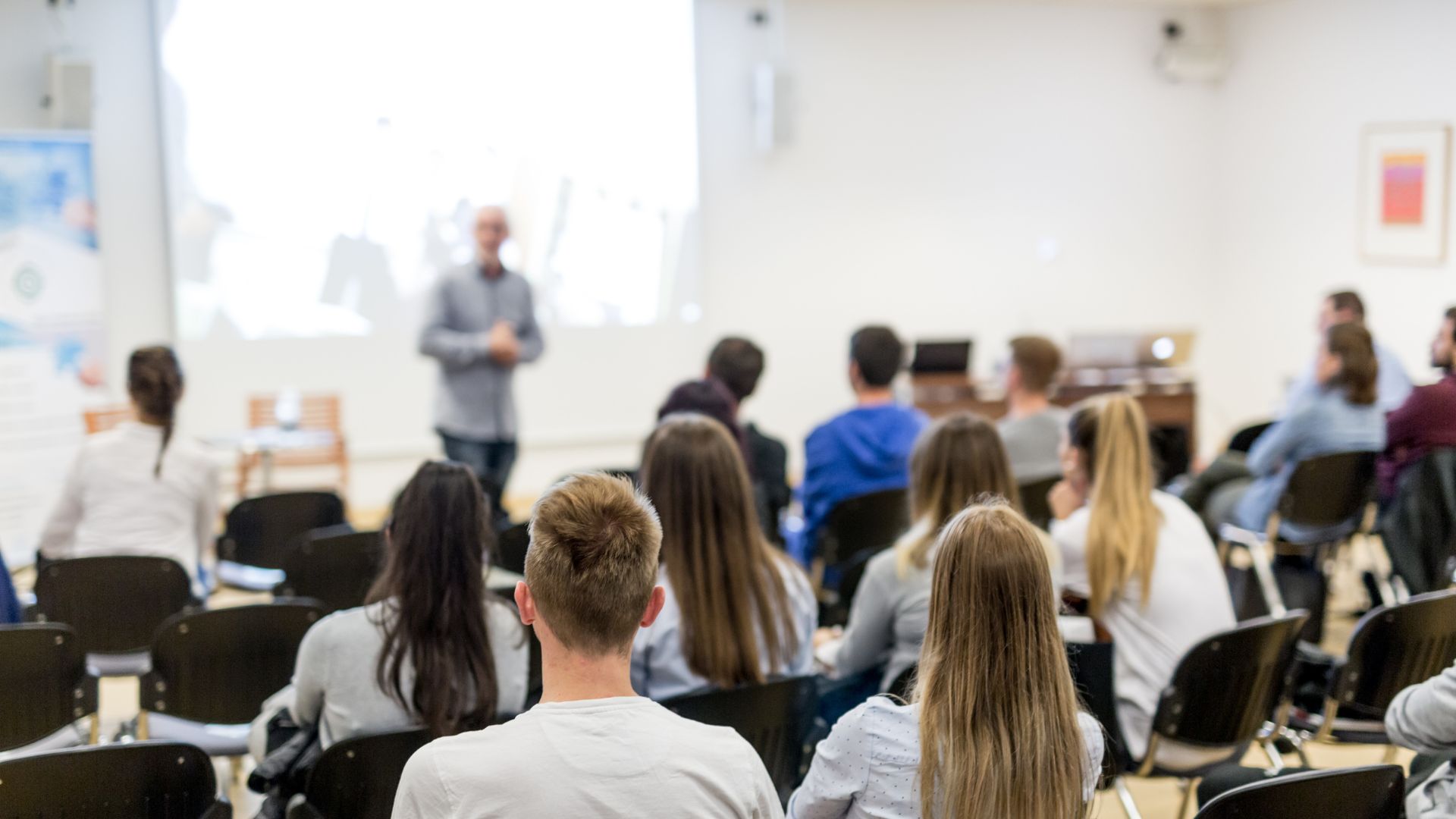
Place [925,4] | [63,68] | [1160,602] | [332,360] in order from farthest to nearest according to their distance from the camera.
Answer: [925,4] → [332,360] → [63,68] → [1160,602]

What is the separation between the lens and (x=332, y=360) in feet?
24.7

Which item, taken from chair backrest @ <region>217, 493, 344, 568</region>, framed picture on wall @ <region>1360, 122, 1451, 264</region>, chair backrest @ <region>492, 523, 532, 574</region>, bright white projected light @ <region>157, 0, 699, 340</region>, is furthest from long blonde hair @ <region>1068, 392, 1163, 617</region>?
framed picture on wall @ <region>1360, 122, 1451, 264</region>

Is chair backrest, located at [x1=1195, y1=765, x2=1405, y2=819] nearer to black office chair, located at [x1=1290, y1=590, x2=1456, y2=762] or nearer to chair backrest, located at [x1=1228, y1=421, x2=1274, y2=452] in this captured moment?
black office chair, located at [x1=1290, y1=590, x2=1456, y2=762]

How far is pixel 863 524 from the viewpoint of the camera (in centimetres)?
421

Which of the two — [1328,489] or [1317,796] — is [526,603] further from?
[1328,489]

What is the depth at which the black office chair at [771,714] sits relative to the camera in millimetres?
2299

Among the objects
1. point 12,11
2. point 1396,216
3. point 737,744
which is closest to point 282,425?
point 12,11

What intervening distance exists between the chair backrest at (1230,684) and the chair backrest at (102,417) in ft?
17.6

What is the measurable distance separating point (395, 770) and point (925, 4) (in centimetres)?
776

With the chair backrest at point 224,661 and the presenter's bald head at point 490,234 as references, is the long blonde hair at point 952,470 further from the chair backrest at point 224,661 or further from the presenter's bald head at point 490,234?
the presenter's bald head at point 490,234

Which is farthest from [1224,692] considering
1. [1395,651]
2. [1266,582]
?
[1266,582]

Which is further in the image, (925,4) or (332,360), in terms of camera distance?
(925,4)

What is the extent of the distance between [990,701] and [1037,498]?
284cm

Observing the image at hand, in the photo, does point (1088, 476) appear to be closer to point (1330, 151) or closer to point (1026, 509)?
point (1026, 509)
